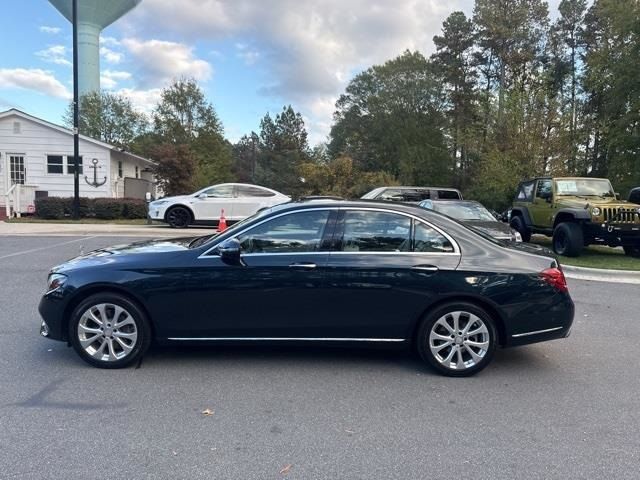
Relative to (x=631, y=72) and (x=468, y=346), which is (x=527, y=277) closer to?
(x=468, y=346)

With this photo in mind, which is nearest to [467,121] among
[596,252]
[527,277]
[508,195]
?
[508,195]

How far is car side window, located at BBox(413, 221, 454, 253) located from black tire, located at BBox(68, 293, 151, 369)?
2.60 metres

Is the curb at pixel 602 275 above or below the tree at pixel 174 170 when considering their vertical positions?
below

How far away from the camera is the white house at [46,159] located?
79.0ft

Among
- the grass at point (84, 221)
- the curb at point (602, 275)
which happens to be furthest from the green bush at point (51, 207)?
the curb at point (602, 275)

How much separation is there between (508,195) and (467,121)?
25948mm

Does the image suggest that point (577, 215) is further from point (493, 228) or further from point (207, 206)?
point (207, 206)

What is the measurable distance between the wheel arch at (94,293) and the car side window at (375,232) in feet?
6.24

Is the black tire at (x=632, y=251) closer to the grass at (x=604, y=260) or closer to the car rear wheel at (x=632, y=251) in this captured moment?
the car rear wheel at (x=632, y=251)

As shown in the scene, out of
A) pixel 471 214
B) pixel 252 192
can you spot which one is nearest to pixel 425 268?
pixel 471 214

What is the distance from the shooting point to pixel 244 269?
4.42 m

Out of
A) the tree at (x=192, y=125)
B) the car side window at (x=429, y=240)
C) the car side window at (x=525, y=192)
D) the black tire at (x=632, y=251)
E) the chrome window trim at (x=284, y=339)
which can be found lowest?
the chrome window trim at (x=284, y=339)

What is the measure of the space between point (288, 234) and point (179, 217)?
530 inches

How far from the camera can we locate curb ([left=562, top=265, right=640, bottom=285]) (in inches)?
380
